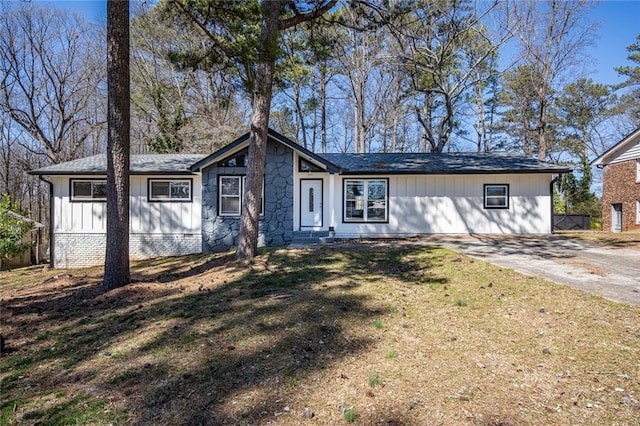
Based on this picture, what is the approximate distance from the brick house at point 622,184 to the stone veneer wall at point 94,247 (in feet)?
64.8

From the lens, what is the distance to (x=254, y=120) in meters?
8.47

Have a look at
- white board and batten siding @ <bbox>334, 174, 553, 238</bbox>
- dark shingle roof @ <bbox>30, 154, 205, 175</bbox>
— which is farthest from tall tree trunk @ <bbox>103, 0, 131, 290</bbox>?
white board and batten siding @ <bbox>334, 174, 553, 238</bbox>

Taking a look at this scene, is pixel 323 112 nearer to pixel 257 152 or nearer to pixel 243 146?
pixel 243 146

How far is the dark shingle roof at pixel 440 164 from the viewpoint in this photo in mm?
12984

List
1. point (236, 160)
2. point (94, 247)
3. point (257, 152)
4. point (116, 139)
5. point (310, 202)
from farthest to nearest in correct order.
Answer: point (94, 247) → point (310, 202) → point (236, 160) → point (257, 152) → point (116, 139)

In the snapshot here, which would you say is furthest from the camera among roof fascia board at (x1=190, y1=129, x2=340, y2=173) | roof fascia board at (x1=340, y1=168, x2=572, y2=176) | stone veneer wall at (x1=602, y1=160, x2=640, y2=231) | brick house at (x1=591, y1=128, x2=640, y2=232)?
stone veneer wall at (x1=602, y1=160, x2=640, y2=231)

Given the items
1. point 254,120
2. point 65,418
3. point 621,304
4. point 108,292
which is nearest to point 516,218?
point 621,304

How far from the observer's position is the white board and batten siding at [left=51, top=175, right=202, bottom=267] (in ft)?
43.9

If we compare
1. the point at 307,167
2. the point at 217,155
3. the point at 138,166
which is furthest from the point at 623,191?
the point at 138,166

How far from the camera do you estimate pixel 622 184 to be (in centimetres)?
1778

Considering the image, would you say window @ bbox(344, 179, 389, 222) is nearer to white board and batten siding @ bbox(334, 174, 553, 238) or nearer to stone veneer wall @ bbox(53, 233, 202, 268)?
white board and batten siding @ bbox(334, 174, 553, 238)

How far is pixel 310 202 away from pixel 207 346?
30.5 ft

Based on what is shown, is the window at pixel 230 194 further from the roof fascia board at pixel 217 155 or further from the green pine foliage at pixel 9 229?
the green pine foliage at pixel 9 229

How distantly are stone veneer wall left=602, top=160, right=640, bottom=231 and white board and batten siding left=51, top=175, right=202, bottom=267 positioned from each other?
19.7 m
